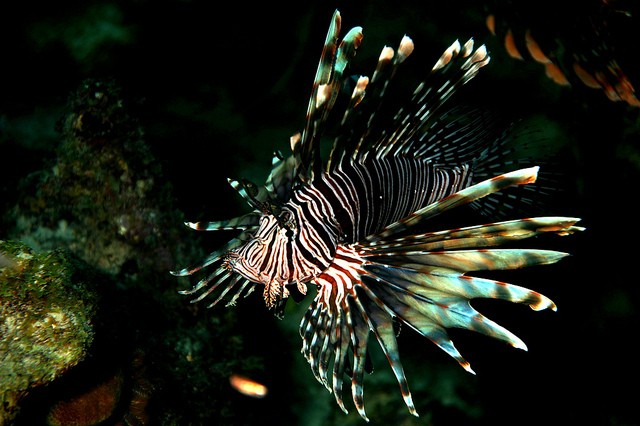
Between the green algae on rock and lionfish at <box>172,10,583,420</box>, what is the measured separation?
0.63 meters

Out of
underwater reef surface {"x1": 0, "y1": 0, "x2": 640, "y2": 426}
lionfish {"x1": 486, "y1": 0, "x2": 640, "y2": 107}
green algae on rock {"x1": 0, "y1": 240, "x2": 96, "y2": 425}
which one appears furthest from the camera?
underwater reef surface {"x1": 0, "y1": 0, "x2": 640, "y2": 426}

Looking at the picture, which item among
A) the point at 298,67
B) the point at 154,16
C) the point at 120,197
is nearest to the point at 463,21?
the point at 298,67

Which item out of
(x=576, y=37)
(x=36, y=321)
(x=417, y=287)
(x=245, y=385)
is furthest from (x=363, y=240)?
(x=576, y=37)

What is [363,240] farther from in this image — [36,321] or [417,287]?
[36,321]

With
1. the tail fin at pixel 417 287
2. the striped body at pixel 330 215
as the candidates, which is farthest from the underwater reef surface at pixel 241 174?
the tail fin at pixel 417 287

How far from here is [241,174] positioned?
4516 mm

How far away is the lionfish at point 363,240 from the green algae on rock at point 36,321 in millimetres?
628

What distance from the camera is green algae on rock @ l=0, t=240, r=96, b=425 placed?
69.7 inches

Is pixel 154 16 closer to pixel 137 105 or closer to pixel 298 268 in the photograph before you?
pixel 137 105

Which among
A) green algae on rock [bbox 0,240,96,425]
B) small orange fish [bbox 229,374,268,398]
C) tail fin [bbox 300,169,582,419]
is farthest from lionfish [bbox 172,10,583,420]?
small orange fish [bbox 229,374,268,398]

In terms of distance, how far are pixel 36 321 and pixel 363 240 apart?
1.55m

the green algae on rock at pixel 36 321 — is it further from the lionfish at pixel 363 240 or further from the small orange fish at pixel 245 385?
the small orange fish at pixel 245 385

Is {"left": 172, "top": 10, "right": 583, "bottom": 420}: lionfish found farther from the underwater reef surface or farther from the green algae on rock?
the underwater reef surface

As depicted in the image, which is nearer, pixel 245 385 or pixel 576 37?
pixel 576 37
